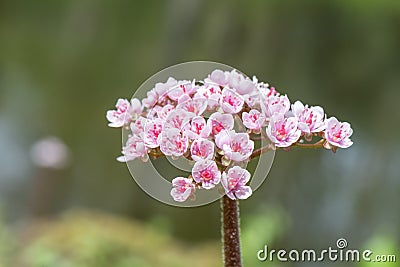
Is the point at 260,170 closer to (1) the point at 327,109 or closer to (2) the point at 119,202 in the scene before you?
(2) the point at 119,202

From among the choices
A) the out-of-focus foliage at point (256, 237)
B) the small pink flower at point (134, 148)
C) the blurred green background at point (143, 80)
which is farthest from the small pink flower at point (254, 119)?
the out-of-focus foliage at point (256, 237)

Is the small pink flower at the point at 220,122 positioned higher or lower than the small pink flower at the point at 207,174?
higher

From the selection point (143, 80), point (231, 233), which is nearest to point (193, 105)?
point (231, 233)

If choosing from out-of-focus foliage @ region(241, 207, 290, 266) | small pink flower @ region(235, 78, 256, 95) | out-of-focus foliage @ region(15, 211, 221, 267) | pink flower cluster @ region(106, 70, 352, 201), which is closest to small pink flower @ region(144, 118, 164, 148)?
pink flower cluster @ region(106, 70, 352, 201)

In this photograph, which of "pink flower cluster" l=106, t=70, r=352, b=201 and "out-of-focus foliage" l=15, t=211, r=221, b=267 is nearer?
"pink flower cluster" l=106, t=70, r=352, b=201

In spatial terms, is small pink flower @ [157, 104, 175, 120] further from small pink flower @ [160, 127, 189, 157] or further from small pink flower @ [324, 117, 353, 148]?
small pink flower @ [324, 117, 353, 148]

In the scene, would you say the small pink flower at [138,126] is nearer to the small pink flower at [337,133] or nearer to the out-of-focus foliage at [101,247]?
the small pink flower at [337,133]
